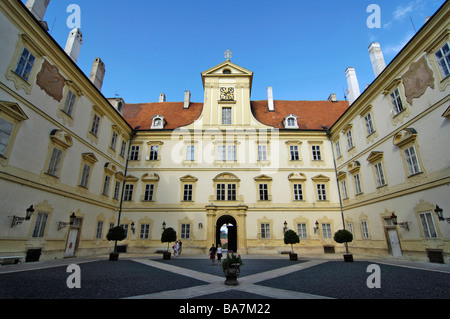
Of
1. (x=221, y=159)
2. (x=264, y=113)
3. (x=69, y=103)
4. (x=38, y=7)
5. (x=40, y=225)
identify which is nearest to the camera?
(x=40, y=225)

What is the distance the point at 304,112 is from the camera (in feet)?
92.3

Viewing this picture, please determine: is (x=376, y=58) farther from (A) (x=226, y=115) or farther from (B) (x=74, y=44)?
(B) (x=74, y=44)

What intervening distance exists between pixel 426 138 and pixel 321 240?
1254 cm

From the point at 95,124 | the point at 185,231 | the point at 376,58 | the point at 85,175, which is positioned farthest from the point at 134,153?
the point at 376,58

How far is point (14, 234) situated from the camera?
36.7 feet

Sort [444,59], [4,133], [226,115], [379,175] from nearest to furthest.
A: [4,133] < [444,59] < [379,175] < [226,115]

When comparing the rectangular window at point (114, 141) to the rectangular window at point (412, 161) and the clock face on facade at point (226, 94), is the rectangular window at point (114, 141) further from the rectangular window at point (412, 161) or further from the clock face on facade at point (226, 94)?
the rectangular window at point (412, 161)

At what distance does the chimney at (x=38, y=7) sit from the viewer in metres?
14.1

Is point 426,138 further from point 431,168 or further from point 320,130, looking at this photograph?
point 320,130

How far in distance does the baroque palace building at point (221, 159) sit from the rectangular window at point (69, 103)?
0.33 ft

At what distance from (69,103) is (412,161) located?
22.2 m

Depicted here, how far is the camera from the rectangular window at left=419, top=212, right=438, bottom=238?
12.2 meters

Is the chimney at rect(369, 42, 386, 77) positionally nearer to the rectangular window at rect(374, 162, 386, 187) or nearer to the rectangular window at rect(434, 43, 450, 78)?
the rectangular window at rect(434, 43, 450, 78)
